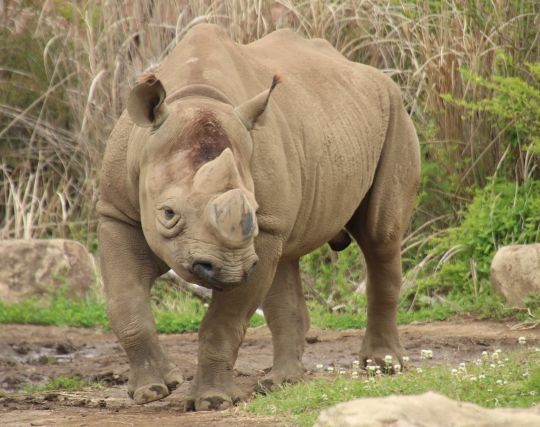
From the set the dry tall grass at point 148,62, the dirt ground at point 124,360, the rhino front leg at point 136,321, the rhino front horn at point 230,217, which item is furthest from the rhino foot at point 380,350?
the dry tall grass at point 148,62

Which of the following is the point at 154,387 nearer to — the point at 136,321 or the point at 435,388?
the point at 136,321

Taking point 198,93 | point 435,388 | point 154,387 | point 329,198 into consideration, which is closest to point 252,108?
point 198,93

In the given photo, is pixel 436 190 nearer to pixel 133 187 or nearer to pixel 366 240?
pixel 366 240

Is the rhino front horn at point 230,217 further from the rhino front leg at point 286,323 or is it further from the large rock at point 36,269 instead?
the large rock at point 36,269

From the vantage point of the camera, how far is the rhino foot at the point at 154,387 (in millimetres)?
6695

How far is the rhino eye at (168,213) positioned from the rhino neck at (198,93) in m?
0.72

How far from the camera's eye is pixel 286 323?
8.28 metres

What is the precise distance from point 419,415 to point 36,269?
768 centimetres

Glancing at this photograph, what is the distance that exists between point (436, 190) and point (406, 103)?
83cm

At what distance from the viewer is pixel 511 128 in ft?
37.3

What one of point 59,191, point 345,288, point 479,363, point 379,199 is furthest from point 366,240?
point 59,191

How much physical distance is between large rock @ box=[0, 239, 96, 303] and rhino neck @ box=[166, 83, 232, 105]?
4868 mm

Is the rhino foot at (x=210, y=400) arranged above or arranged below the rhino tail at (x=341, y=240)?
below

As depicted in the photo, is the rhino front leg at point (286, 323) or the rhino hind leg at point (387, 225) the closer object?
the rhino front leg at point (286, 323)
